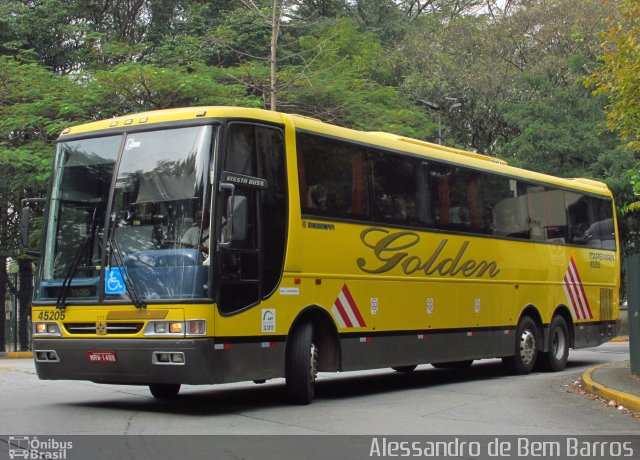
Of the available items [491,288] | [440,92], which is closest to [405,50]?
[440,92]

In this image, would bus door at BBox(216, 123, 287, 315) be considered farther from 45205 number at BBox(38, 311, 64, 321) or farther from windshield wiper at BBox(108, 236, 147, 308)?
45205 number at BBox(38, 311, 64, 321)

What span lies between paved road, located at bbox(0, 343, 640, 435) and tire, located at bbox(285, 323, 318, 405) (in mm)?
171

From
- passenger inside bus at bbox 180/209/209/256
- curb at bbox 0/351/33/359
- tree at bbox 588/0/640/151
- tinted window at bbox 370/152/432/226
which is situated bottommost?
curb at bbox 0/351/33/359

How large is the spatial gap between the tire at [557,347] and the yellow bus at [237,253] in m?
4.01

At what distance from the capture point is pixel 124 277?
10.3m

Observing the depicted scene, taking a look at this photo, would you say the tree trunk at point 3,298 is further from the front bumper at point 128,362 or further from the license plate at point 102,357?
the license plate at point 102,357

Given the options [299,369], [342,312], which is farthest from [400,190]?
[299,369]

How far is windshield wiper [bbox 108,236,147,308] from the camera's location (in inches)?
398

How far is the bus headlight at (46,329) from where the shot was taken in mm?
10711

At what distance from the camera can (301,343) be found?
11219 millimetres

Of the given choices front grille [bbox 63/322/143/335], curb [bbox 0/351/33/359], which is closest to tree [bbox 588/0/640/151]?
front grille [bbox 63/322/143/335]
